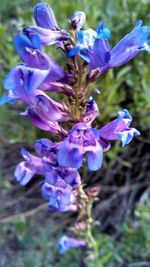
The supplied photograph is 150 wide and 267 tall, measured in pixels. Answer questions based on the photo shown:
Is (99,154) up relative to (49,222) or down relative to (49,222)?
up

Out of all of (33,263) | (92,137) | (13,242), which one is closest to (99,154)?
(92,137)

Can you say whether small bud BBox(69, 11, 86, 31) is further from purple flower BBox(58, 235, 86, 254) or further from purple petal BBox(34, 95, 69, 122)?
purple flower BBox(58, 235, 86, 254)

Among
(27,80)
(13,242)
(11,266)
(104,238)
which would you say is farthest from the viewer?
(13,242)

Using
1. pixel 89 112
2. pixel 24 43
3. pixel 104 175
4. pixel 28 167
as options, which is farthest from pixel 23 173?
pixel 104 175

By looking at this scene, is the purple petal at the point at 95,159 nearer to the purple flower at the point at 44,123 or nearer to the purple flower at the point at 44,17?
the purple flower at the point at 44,123

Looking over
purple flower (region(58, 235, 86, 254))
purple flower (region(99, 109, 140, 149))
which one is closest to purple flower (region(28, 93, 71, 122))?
purple flower (region(99, 109, 140, 149))

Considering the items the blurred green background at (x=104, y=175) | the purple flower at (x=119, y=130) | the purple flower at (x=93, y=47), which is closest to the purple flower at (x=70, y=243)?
the blurred green background at (x=104, y=175)

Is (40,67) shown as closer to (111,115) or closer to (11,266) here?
(111,115)

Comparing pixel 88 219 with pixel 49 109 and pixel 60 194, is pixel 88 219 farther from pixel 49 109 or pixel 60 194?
pixel 49 109
